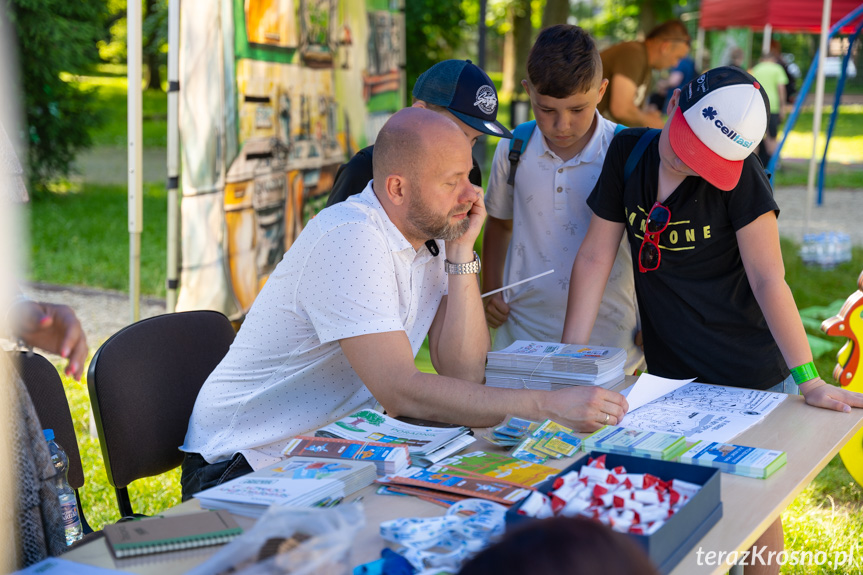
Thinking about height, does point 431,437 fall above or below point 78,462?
above

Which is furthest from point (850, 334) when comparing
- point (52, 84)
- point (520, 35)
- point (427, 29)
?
point (520, 35)

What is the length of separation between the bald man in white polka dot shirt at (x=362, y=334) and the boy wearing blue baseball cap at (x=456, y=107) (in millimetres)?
359

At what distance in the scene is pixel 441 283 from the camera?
2.53 meters

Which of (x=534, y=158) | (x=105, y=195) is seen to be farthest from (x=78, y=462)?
(x=105, y=195)

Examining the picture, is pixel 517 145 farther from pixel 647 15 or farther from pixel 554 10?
pixel 647 15

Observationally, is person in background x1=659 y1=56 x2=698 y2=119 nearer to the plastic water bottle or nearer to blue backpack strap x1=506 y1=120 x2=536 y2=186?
blue backpack strap x1=506 y1=120 x2=536 y2=186

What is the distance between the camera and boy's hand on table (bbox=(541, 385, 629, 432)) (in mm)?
1982

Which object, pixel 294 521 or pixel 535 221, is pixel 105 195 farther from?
pixel 294 521

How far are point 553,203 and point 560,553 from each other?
213cm

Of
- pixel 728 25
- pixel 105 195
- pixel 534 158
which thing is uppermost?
pixel 728 25

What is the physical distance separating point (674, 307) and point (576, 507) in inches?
47.9

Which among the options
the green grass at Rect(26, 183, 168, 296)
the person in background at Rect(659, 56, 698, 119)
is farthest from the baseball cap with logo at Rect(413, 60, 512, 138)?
the person in background at Rect(659, 56, 698, 119)

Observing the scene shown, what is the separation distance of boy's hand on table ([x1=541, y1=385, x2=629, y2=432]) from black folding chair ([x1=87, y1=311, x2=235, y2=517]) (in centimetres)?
105

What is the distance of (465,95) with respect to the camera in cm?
266
